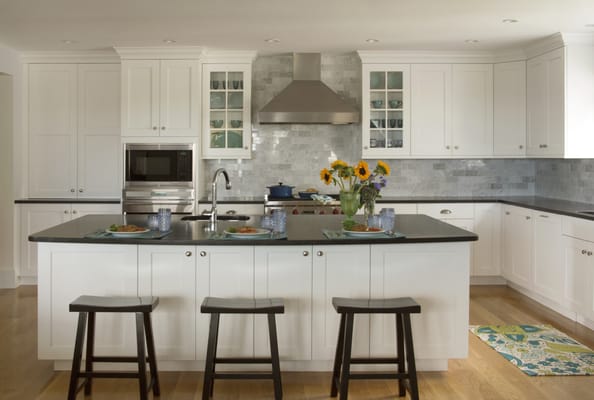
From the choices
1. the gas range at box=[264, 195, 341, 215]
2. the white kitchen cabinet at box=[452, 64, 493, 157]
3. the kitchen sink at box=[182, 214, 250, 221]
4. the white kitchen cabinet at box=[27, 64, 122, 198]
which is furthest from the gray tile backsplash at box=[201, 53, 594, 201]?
the kitchen sink at box=[182, 214, 250, 221]

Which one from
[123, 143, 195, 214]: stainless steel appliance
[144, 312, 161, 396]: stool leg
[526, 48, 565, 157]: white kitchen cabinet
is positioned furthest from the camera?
[123, 143, 195, 214]: stainless steel appliance

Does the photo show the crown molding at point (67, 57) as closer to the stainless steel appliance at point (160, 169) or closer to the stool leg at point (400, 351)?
the stainless steel appliance at point (160, 169)

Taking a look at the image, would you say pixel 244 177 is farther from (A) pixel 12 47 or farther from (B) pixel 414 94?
(A) pixel 12 47

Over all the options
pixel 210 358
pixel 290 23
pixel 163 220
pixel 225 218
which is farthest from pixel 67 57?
pixel 210 358

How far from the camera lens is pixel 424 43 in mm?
6172

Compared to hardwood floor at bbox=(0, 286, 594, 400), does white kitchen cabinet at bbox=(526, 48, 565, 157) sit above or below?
above

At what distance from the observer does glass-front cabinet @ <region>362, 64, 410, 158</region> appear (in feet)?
21.8

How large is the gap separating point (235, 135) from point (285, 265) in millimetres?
3185

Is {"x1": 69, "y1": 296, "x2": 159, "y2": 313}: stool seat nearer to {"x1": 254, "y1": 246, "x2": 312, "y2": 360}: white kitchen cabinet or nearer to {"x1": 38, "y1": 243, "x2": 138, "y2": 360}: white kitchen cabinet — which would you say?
{"x1": 38, "y1": 243, "x2": 138, "y2": 360}: white kitchen cabinet

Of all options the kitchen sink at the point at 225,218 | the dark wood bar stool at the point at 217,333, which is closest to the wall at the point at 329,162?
the kitchen sink at the point at 225,218

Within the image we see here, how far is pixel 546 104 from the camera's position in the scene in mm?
6137

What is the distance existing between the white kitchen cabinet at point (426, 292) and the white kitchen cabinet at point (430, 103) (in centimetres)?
303

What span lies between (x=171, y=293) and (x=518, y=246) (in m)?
3.70

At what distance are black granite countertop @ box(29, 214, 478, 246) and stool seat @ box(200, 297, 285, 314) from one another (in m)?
0.34
